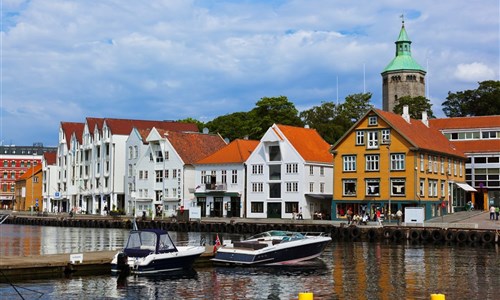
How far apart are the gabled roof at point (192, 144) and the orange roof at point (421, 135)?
30038 millimetres

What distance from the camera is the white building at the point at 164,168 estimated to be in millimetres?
100375

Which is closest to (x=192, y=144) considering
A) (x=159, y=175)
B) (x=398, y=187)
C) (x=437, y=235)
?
(x=159, y=175)

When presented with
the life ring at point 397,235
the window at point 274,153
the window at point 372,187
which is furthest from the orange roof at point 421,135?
the life ring at point 397,235

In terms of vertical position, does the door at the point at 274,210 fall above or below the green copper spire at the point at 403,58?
below

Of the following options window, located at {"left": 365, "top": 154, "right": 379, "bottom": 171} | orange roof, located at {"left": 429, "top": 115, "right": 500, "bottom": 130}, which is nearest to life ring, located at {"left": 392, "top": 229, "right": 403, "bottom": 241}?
window, located at {"left": 365, "top": 154, "right": 379, "bottom": 171}

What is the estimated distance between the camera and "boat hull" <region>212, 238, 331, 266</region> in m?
41.9

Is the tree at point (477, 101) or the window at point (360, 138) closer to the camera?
the window at point (360, 138)

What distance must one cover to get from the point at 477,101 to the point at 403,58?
4235cm

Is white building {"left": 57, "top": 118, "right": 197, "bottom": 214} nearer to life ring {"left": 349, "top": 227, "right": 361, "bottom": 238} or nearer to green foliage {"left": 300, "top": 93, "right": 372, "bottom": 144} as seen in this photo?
green foliage {"left": 300, "top": 93, "right": 372, "bottom": 144}

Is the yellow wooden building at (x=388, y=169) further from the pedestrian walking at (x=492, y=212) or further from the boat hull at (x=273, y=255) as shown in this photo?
the boat hull at (x=273, y=255)

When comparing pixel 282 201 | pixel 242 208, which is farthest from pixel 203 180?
pixel 282 201

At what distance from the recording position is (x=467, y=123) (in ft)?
326

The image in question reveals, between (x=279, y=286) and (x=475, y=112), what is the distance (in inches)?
4103

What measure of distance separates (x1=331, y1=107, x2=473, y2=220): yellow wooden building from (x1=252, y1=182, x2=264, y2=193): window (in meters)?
11.1
